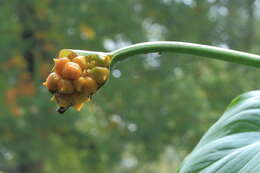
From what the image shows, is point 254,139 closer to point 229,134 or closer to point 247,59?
point 229,134

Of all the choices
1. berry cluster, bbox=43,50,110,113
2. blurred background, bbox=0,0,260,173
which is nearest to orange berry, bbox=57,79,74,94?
berry cluster, bbox=43,50,110,113

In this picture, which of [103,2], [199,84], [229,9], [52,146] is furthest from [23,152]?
[229,9]

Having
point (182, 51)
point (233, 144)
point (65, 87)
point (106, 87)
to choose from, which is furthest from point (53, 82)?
point (106, 87)

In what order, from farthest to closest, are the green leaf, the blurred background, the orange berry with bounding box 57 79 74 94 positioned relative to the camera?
the blurred background → the green leaf → the orange berry with bounding box 57 79 74 94

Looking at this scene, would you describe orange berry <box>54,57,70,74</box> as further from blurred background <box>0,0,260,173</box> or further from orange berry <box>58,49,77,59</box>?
blurred background <box>0,0,260,173</box>

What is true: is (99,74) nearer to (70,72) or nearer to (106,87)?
(70,72)
